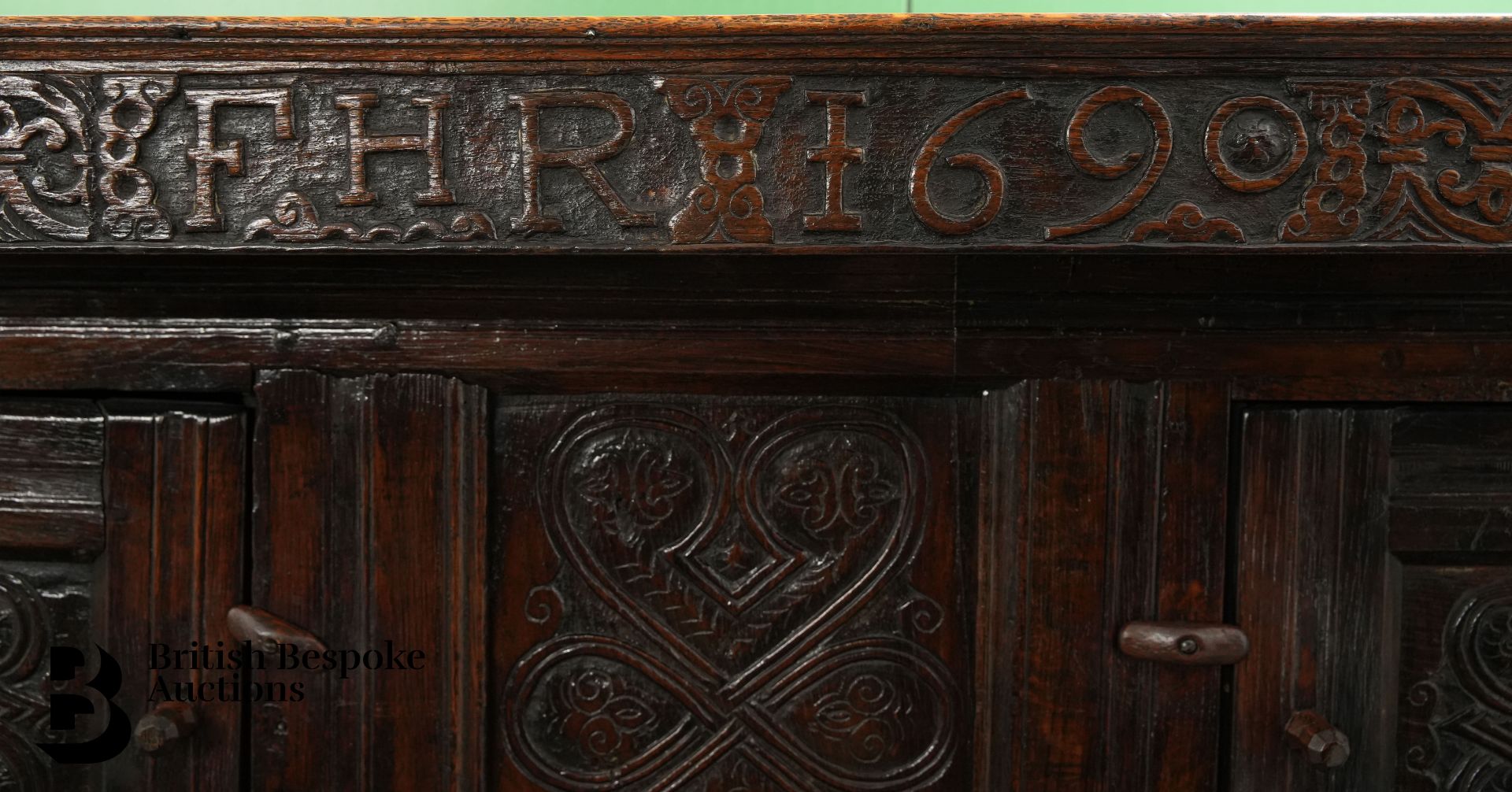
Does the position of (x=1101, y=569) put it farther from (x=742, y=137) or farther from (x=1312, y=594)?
(x=742, y=137)

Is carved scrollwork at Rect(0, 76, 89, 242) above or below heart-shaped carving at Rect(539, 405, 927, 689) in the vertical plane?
above

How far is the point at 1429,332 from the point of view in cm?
82

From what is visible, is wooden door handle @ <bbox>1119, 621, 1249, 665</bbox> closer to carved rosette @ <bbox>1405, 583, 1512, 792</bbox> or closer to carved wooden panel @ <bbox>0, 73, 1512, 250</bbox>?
carved rosette @ <bbox>1405, 583, 1512, 792</bbox>

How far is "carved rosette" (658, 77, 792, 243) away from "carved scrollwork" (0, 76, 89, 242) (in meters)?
0.49

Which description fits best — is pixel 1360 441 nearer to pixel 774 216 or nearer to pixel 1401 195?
pixel 1401 195

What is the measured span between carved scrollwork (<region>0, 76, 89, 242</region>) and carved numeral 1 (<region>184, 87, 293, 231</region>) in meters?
0.09

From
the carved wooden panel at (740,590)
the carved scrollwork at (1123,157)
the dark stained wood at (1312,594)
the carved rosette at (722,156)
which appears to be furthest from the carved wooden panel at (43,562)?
the dark stained wood at (1312,594)

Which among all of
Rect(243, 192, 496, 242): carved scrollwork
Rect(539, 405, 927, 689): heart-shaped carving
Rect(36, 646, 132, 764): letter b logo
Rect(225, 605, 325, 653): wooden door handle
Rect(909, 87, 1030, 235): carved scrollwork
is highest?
Rect(909, 87, 1030, 235): carved scrollwork

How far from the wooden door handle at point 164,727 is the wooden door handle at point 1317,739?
964mm

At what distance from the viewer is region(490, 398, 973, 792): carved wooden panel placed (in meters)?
0.87

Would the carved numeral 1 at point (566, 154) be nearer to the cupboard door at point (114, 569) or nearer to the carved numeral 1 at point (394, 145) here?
the carved numeral 1 at point (394, 145)

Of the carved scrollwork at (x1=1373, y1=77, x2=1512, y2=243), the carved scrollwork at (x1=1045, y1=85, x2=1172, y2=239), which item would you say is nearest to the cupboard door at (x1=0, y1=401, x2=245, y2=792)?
the carved scrollwork at (x1=1045, y1=85, x2=1172, y2=239)

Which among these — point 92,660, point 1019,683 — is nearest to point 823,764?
point 1019,683

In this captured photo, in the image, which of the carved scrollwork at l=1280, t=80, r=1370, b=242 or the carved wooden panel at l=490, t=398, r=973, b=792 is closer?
the carved scrollwork at l=1280, t=80, r=1370, b=242
